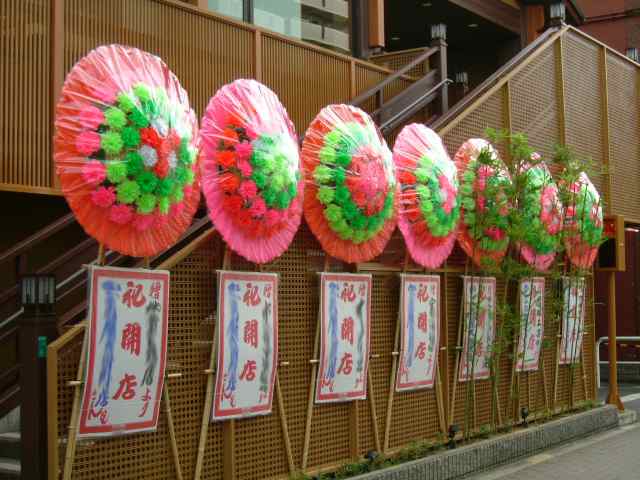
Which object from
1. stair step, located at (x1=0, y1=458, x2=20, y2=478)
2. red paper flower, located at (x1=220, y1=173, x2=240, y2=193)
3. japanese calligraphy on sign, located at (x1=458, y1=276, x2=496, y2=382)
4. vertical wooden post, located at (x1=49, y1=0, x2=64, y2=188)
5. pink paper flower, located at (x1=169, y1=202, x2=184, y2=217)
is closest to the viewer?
pink paper flower, located at (x1=169, y1=202, x2=184, y2=217)

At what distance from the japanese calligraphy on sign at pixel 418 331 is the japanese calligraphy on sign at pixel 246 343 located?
2.06 metres

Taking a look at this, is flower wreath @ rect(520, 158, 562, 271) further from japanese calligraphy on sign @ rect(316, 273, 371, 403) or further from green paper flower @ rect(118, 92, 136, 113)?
green paper flower @ rect(118, 92, 136, 113)

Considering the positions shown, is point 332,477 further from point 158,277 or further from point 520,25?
point 520,25

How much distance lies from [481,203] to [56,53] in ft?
16.0

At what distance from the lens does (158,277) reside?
661 cm

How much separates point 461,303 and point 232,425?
3930 millimetres

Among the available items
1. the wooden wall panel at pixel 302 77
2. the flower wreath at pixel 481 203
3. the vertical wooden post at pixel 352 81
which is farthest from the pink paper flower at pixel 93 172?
the vertical wooden post at pixel 352 81

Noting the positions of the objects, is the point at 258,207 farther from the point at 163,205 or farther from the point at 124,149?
the point at 124,149

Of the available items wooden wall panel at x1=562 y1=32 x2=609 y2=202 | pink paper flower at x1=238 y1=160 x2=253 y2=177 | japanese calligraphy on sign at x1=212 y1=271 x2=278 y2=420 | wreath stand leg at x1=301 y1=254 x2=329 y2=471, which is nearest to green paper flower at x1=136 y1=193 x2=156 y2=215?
pink paper flower at x1=238 y1=160 x2=253 y2=177

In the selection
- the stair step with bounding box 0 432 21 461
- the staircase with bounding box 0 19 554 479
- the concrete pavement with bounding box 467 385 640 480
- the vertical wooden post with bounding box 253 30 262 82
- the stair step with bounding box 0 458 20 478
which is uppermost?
the vertical wooden post with bounding box 253 30 262 82

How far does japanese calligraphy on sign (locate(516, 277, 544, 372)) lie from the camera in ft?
37.5

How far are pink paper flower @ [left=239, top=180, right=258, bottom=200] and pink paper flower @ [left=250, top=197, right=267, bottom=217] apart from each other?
0.20 feet

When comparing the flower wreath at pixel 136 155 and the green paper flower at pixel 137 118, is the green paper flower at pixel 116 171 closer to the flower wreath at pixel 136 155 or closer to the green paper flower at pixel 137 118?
the flower wreath at pixel 136 155

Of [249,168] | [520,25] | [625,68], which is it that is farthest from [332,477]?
[520,25]
